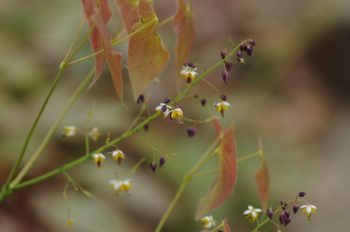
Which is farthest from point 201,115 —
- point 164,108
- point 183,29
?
point 164,108

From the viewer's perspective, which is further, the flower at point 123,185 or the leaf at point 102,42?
the flower at point 123,185

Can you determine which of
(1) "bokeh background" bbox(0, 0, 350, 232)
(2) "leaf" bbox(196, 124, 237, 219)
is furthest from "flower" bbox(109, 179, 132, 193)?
(1) "bokeh background" bbox(0, 0, 350, 232)

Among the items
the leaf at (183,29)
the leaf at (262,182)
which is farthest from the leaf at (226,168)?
the leaf at (183,29)

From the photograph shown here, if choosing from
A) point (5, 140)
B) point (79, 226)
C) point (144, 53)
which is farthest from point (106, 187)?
point (144, 53)

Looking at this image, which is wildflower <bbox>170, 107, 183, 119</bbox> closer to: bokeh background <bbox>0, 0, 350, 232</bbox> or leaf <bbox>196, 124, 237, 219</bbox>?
leaf <bbox>196, 124, 237, 219</bbox>

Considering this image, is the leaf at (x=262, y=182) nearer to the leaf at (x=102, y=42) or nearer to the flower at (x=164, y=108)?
A: the flower at (x=164, y=108)

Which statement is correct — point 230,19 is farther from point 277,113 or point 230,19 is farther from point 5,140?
point 5,140
